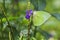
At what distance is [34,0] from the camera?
110 centimetres

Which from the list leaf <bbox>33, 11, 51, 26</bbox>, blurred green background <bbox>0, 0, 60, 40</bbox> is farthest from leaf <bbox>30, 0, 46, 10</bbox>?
leaf <bbox>33, 11, 51, 26</bbox>

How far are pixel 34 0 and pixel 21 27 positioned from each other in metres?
0.17

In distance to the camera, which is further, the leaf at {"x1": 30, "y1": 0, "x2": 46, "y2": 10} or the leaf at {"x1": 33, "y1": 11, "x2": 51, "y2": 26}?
the leaf at {"x1": 30, "y1": 0, "x2": 46, "y2": 10}

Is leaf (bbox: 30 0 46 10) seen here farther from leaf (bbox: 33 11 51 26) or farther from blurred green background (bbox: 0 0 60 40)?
leaf (bbox: 33 11 51 26)

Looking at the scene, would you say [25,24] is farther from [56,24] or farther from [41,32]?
[56,24]

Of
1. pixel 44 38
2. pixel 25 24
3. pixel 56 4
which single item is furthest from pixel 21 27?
pixel 56 4

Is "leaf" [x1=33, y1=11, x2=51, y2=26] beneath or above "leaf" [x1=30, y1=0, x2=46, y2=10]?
beneath

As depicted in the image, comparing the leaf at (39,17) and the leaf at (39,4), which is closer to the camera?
the leaf at (39,17)

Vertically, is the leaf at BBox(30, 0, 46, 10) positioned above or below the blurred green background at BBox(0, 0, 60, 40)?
above

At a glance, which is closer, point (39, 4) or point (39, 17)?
point (39, 17)

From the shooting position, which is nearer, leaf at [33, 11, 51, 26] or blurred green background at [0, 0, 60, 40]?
leaf at [33, 11, 51, 26]

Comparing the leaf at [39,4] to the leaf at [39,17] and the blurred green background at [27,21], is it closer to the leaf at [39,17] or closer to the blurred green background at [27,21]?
the blurred green background at [27,21]

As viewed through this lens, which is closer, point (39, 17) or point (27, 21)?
point (39, 17)

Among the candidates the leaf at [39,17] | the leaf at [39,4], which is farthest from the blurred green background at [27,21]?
the leaf at [39,17]
